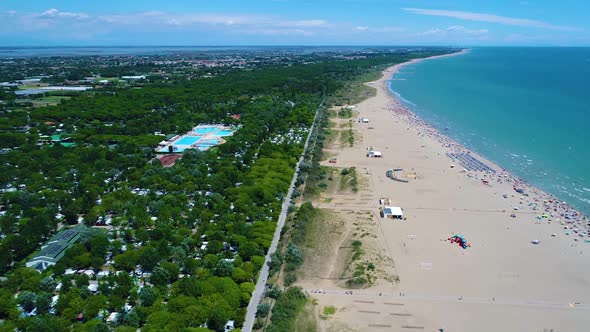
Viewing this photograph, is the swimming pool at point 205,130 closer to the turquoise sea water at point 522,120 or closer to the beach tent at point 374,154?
the beach tent at point 374,154

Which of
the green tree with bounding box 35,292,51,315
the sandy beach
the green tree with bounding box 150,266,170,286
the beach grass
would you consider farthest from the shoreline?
the green tree with bounding box 35,292,51,315

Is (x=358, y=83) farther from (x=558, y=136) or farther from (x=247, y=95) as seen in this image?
(x=558, y=136)

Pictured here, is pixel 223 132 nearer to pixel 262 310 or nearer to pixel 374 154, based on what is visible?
pixel 374 154

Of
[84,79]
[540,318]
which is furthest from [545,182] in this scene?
[84,79]

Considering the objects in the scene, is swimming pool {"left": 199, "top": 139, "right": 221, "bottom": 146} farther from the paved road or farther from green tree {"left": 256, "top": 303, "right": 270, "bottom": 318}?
green tree {"left": 256, "top": 303, "right": 270, "bottom": 318}

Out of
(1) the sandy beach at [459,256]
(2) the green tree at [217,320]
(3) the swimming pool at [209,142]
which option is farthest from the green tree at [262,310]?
(3) the swimming pool at [209,142]

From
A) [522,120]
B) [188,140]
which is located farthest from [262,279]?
[522,120]

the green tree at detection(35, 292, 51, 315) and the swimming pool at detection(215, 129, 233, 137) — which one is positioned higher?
the swimming pool at detection(215, 129, 233, 137)
